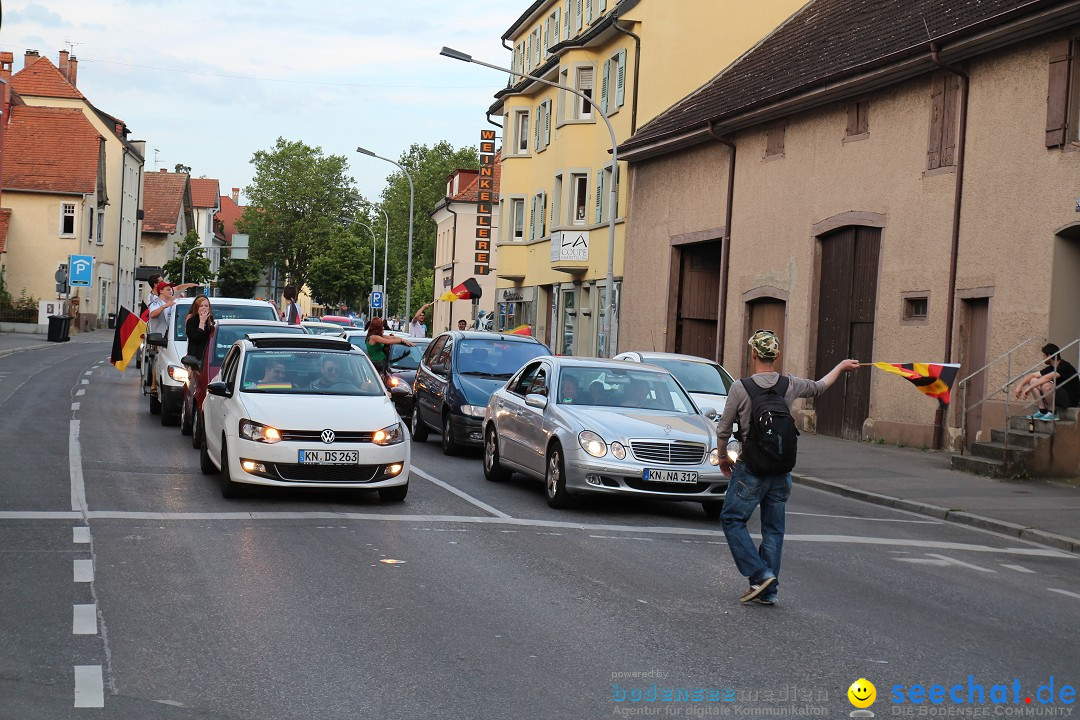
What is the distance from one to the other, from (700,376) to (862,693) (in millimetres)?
13637

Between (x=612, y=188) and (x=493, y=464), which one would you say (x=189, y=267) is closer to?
(x=612, y=188)

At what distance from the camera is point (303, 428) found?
12492 millimetres

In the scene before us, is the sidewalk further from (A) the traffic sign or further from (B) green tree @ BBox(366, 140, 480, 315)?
(B) green tree @ BBox(366, 140, 480, 315)

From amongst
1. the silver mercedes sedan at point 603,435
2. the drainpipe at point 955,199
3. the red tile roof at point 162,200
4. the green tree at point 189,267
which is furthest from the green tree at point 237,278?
the silver mercedes sedan at point 603,435

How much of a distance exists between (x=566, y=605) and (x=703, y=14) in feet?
101

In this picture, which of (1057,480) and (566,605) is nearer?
(566,605)

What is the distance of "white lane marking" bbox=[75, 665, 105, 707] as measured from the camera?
580 centimetres

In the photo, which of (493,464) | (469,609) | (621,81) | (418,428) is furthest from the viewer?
(621,81)

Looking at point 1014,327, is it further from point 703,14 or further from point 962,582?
point 703,14

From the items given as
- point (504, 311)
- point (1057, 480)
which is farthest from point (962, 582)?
point (504, 311)

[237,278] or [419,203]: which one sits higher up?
[419,203]

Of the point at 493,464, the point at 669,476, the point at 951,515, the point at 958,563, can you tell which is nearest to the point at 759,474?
the point at 958,563

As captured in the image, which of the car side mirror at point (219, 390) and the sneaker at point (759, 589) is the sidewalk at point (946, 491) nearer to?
the sneaker at point (759, 589)

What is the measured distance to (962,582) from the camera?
10.0m
